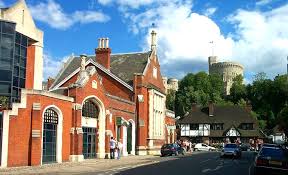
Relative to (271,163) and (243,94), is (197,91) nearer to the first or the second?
(243,94)

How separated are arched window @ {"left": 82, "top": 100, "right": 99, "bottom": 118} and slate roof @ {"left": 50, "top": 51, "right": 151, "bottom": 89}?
1242 cm

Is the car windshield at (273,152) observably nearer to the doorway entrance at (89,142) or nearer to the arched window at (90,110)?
the arched window at (90,110)

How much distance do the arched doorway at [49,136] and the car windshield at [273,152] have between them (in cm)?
1472

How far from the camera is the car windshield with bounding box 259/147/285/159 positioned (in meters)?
21.1

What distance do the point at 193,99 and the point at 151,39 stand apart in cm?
5648

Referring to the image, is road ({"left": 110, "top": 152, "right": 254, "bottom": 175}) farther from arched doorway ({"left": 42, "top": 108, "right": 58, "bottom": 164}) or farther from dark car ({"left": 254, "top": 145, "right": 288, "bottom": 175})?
arched doorway ({"left": 42, "top": 108, "right": 58, "bottom": 164})

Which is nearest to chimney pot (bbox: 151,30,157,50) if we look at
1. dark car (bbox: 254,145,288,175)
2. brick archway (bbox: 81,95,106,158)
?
brick archway (bbox: 81,95,106,158)

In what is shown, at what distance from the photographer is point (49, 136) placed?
30297 millimetres

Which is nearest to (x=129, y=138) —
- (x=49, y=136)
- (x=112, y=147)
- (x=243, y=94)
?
(x=112, y=147)

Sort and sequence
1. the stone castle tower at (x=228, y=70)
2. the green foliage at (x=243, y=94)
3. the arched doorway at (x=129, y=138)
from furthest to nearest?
1. the stone castle tower at (x=228, y=70)
2. the green foliage at (x=243, y=94)
3. the arched doorway at (x=129, y=138)

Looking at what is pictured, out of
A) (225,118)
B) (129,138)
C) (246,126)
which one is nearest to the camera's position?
(129,138)

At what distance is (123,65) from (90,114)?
17499 millimetres

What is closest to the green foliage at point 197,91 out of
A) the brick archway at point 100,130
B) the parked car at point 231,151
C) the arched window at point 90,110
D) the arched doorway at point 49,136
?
the parked car at point 231,151

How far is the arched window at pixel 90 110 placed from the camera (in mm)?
35656
